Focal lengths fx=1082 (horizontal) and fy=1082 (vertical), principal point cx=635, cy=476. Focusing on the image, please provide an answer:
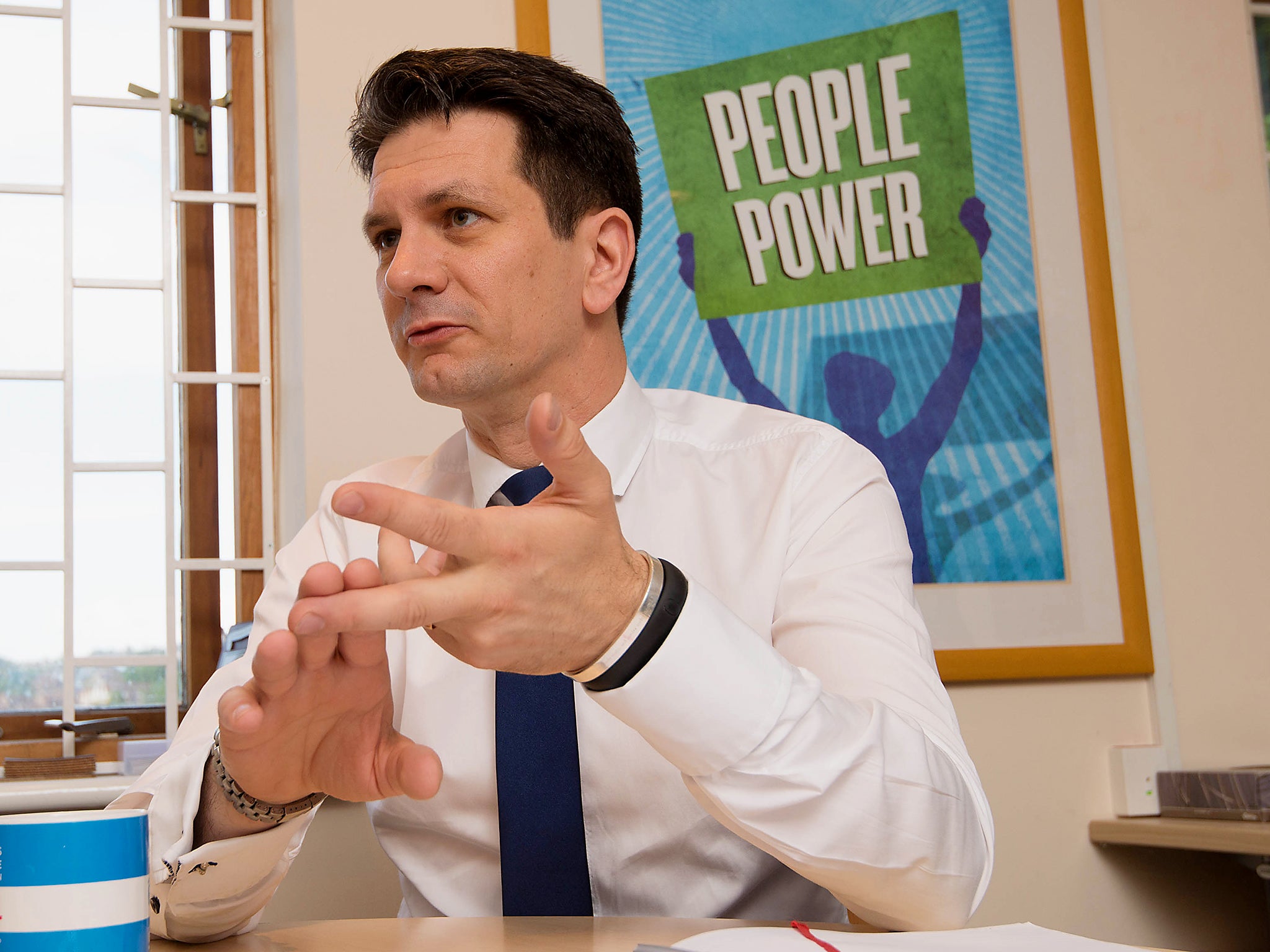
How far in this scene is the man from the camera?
652mm

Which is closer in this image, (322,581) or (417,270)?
(322,581)

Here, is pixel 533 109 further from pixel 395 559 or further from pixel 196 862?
pixel 196 862

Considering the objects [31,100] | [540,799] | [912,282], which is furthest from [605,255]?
[31,100]

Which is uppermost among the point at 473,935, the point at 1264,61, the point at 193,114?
the point at 1264,61

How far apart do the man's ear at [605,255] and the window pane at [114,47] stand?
122cm

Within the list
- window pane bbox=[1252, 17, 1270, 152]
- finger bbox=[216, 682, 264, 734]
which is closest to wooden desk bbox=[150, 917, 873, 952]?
finger bbox=[216, 682, 264, 734]

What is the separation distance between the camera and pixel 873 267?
201 cm

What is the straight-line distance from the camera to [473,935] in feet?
2.60

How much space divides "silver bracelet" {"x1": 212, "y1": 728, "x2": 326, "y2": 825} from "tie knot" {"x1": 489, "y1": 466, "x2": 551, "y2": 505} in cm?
37

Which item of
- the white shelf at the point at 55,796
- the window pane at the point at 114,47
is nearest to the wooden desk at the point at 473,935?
the white shelf at the point at 55,796

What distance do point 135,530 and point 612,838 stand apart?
1.29m

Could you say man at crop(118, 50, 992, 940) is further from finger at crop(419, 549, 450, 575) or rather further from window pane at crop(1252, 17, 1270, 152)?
window pane at crop(1252, 17, 1270, 152)

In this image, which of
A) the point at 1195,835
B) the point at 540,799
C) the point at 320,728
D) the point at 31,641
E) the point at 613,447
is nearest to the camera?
the point at 320,728

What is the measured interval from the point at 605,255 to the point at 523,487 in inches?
14.3
